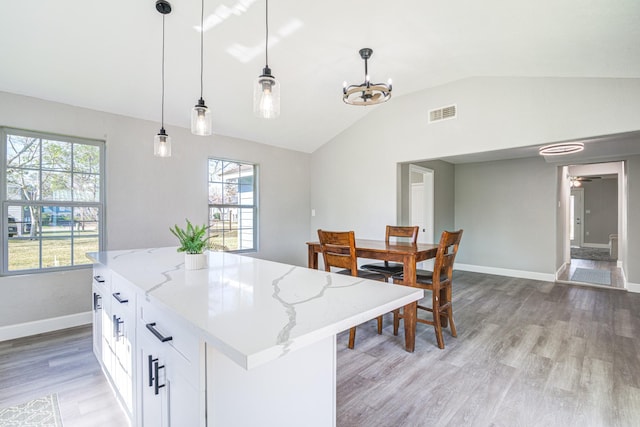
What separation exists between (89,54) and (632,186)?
7399mm

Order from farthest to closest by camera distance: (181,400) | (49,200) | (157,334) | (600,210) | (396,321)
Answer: (600,210) < (49,200) < (396,321) < (157,334) < (181,400)

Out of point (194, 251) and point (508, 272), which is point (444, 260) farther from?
point (508, 272)

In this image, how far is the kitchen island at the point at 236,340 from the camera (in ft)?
2.79

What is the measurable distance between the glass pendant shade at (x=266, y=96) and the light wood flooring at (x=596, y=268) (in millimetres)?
6051

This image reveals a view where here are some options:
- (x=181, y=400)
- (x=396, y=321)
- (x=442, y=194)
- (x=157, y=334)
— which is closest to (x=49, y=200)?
(x=157, y=334)

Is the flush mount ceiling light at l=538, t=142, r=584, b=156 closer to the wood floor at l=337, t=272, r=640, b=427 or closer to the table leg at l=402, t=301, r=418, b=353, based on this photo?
the wood floor at l=337, t=272, r=640, b=427

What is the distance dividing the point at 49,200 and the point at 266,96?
9.94 feet

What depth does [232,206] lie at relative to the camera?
4723 millimetres

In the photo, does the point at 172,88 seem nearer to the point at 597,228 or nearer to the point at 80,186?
the point at 80,186

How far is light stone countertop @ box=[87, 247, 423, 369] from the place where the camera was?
773 millimetres

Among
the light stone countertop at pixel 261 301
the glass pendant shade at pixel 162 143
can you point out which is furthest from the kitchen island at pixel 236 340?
the glass pendant shade at pixel 162 143

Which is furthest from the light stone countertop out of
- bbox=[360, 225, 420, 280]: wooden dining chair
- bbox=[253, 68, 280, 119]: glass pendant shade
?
bbox=[360, 225, 420, 280]: wooden dining chair

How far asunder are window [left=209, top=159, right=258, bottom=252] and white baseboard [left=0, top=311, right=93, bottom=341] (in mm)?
1649

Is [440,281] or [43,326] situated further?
[43,326]
